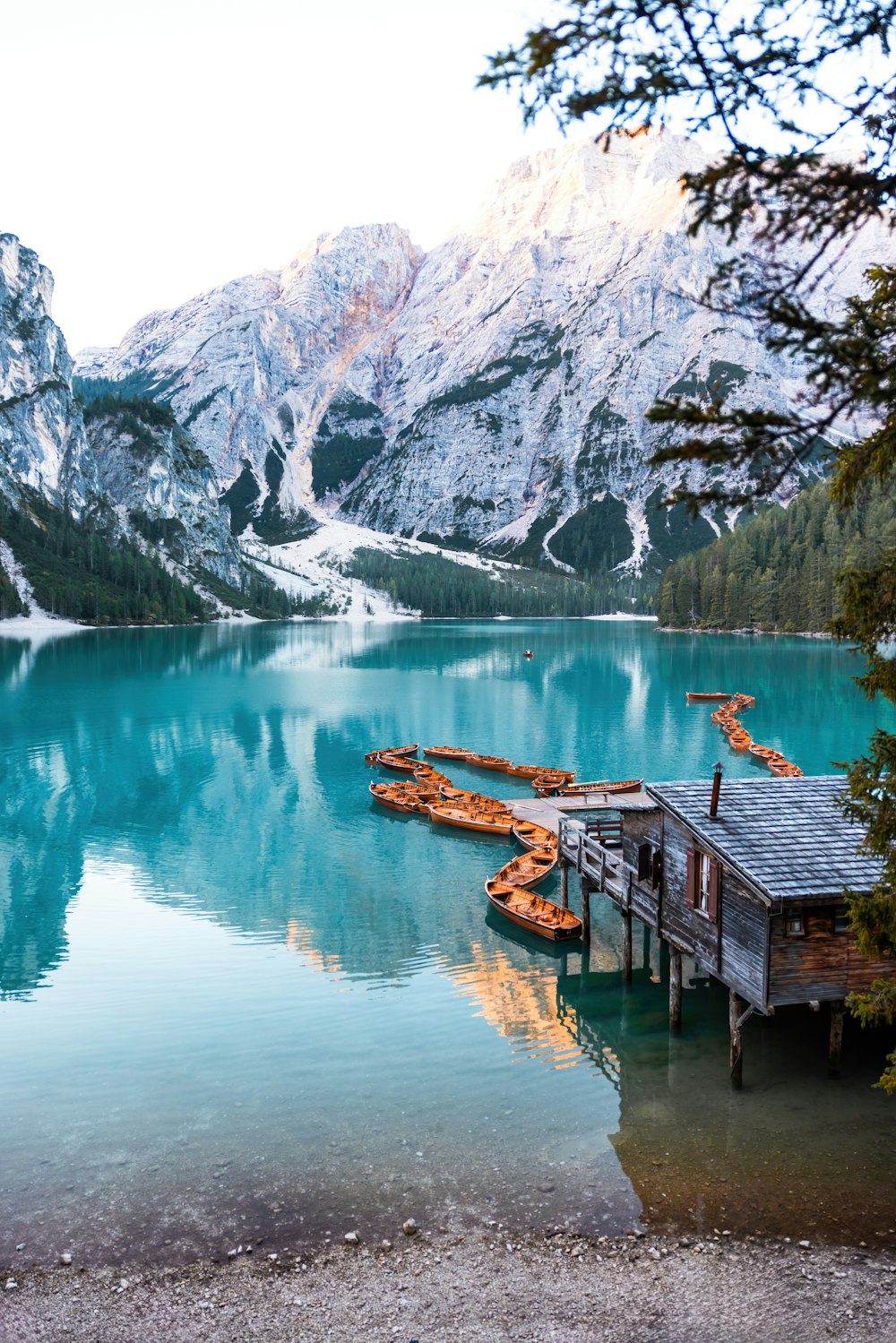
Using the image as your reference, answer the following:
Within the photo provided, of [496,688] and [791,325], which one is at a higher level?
[791,325]

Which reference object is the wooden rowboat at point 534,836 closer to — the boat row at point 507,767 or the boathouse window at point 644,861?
the boat row at point 507,767

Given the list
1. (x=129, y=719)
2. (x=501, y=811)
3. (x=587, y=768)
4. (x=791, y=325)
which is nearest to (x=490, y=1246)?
(x=791, y=325)

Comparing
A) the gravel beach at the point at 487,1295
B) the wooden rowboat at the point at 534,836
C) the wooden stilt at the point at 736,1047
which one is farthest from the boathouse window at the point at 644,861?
the gravel beach at the point at 487,1295

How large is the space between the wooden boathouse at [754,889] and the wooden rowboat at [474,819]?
19.9m

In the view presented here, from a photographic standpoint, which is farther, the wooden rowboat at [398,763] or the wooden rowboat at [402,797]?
the wooden rowboat at [398,763]

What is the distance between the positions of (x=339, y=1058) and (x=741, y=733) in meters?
64.8

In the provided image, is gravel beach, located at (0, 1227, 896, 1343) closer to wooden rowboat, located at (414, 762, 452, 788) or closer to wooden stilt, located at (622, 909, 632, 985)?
wooden stilt, located at (622, 909, 632, 985)

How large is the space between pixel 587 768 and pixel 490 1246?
54269 mm

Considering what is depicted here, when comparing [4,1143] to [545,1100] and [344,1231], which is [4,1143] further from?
[545,1100]

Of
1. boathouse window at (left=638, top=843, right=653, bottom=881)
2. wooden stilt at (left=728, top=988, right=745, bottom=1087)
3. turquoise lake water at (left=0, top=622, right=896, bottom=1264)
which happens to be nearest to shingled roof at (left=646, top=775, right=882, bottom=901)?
boathouse window at (left=638, top=843, right=653, bottom=881)

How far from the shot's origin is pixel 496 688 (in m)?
122

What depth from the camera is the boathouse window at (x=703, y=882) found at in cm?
2559

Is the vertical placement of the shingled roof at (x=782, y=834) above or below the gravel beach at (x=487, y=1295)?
above

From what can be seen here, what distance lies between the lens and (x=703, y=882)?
26422 mm
